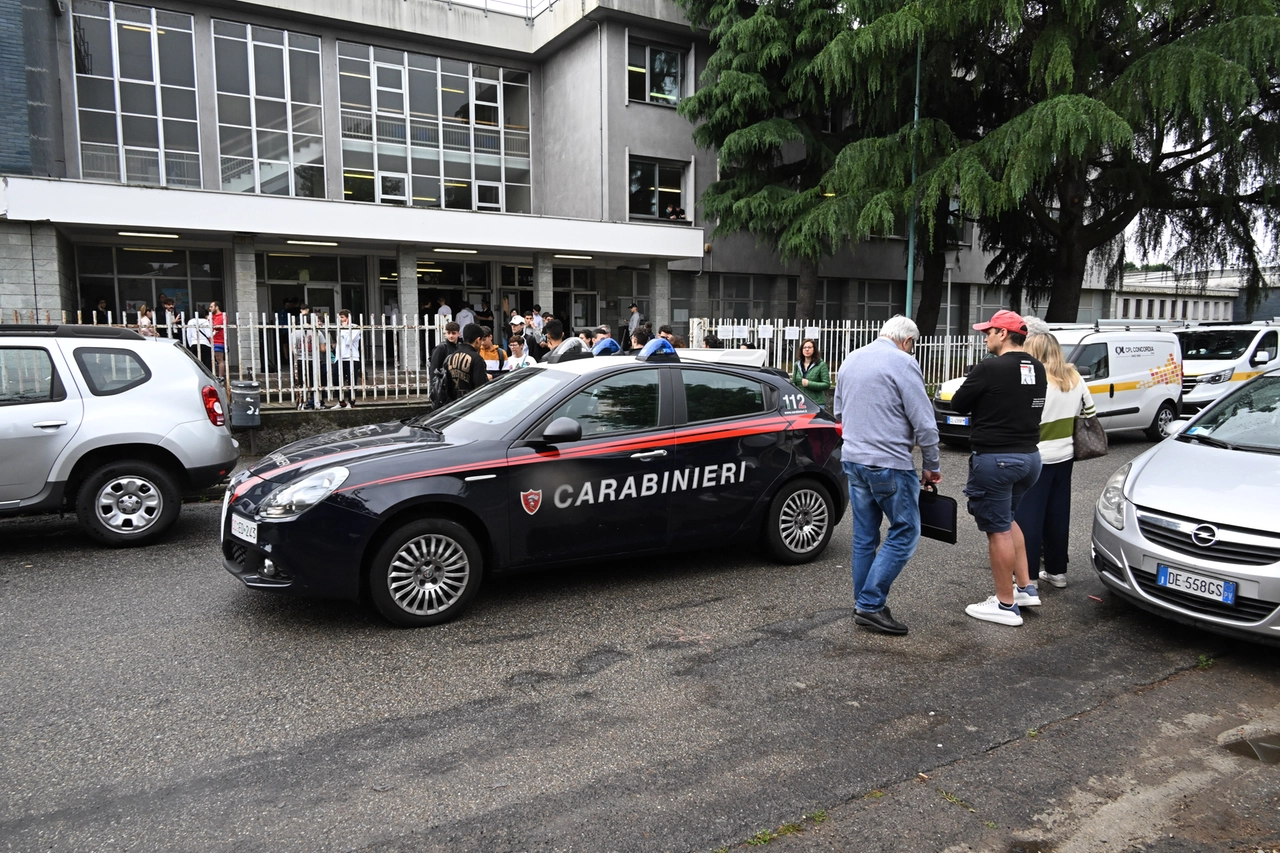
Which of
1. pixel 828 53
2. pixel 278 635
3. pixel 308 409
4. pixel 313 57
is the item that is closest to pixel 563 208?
pixel 313 57

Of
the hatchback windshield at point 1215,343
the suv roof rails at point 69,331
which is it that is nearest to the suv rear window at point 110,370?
the suv roof rails at point 69,331

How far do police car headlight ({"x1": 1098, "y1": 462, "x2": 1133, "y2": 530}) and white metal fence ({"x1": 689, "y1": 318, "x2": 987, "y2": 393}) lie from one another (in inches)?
406

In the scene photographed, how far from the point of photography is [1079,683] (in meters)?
4.33

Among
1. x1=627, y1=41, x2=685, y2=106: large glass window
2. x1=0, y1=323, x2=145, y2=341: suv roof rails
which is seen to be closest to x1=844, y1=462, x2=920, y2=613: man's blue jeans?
x1=0, y1=323, x2=145, y2=341: suv roof rails

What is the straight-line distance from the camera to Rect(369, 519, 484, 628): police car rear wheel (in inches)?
191

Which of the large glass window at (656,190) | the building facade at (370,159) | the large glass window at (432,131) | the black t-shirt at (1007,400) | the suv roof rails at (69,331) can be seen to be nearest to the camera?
the black t-shirt at (1007,400)

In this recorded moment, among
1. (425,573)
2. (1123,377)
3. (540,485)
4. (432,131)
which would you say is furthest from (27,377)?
(432,131)

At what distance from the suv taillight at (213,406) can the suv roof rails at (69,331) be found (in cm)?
65

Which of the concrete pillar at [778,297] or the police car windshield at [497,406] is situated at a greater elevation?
the concrete pillar at [778,297]

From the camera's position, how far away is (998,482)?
505cm

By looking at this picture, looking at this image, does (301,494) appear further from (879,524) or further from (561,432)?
(879,524)

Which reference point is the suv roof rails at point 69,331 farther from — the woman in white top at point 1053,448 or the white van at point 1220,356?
the white van at point 1220,356

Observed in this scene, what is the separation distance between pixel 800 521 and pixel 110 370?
5.70 meters

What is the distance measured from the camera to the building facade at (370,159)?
1848cm
